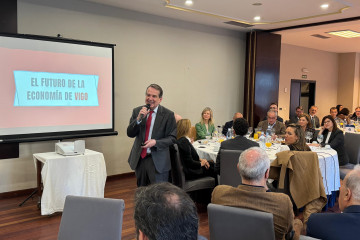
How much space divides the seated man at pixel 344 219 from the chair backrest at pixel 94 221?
43.0 inches

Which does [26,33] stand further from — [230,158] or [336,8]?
[336,8]

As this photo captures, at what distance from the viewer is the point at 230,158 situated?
3.80m

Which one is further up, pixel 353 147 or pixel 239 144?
pixel 239 144

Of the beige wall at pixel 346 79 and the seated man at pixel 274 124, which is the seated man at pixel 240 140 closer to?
the seated man at pixel 274 124

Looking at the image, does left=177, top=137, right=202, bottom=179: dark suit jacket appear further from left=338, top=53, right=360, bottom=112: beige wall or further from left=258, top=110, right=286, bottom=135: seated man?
left=338, top=53, right=360, bottom=112: beige wall

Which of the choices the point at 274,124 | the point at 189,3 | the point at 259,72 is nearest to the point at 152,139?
the point at 189,3

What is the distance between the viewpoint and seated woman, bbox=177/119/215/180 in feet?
13.5

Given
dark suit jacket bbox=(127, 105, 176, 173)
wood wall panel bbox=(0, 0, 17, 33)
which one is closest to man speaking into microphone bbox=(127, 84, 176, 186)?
dark suit jacket bbox=(127, 105, 176, 173)

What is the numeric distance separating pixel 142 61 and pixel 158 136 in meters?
3.17

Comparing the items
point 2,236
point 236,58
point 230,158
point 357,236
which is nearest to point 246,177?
point 357,236

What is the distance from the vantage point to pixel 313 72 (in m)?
11.9

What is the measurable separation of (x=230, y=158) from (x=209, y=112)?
248cm

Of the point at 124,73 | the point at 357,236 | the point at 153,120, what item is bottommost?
the point at 357,236

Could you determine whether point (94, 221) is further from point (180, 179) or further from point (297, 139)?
point (297, 139)
